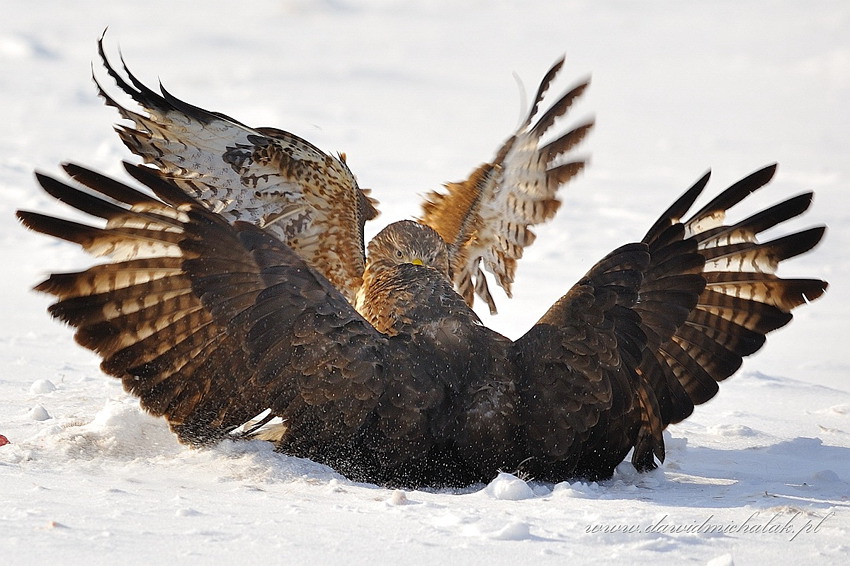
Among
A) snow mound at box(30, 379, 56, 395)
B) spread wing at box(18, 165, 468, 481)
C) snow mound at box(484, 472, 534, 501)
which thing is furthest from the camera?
snow mound at box(30, 379, 56, 395)

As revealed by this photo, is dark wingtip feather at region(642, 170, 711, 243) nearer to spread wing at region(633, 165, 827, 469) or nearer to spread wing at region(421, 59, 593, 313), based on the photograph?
spread wing at region(633, 165, 827, 469)

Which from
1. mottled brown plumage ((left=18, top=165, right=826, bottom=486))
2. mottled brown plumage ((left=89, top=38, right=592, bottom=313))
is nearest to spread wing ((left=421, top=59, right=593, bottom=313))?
mottled brown plumage ((left=89, top=38, right=592, bottom=313))

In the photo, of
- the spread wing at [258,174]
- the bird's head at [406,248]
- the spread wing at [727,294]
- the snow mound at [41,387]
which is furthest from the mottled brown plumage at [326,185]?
the spread wing at [727,294]

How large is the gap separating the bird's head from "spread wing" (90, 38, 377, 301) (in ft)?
2.18

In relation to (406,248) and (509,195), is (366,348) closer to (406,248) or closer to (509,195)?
(406,248)

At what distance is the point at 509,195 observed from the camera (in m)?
6.87

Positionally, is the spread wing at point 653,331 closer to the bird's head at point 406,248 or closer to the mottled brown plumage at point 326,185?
the bird's head at point 406,248

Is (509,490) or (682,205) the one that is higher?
(682,205)

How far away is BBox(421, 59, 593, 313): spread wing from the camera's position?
660cm

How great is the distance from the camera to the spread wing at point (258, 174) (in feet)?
18.5

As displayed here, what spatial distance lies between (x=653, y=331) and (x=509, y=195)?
90.7 inches

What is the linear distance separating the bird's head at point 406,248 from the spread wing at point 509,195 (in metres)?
1.12

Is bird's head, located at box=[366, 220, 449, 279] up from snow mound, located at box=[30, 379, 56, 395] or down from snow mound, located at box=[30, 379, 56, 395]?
up

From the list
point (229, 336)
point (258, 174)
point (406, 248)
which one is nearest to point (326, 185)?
point (258, 174)
